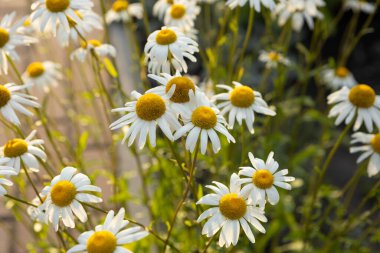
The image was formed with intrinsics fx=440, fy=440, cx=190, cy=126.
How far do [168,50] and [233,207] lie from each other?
46 centimetres

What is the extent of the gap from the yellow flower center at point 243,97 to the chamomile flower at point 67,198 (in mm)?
475

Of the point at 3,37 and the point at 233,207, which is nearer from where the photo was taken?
the point at 233,207

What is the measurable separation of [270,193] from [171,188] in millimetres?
808

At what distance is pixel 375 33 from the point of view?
3.70m

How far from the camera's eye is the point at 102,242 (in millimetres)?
847

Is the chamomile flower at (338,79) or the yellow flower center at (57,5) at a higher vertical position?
the yellow flower center at (57,5)

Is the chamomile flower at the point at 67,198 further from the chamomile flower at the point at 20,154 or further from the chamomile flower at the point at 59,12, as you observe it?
the chamomile flower at the point at 59,12

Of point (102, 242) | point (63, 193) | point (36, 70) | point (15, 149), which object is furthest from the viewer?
point (36, 70)

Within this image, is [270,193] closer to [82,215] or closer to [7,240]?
[82,215]

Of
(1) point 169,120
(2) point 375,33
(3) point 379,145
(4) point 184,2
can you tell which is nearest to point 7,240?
(4) point 184,2

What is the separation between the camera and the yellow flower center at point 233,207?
955 mm

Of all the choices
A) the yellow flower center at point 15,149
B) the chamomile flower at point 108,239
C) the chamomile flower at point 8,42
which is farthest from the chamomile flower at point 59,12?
the chamomile flower at point 108,239

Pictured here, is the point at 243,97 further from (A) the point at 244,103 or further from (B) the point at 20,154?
(B) the point at 20,154

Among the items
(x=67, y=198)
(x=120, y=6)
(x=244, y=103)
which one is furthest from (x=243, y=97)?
(x=120, y=6)
